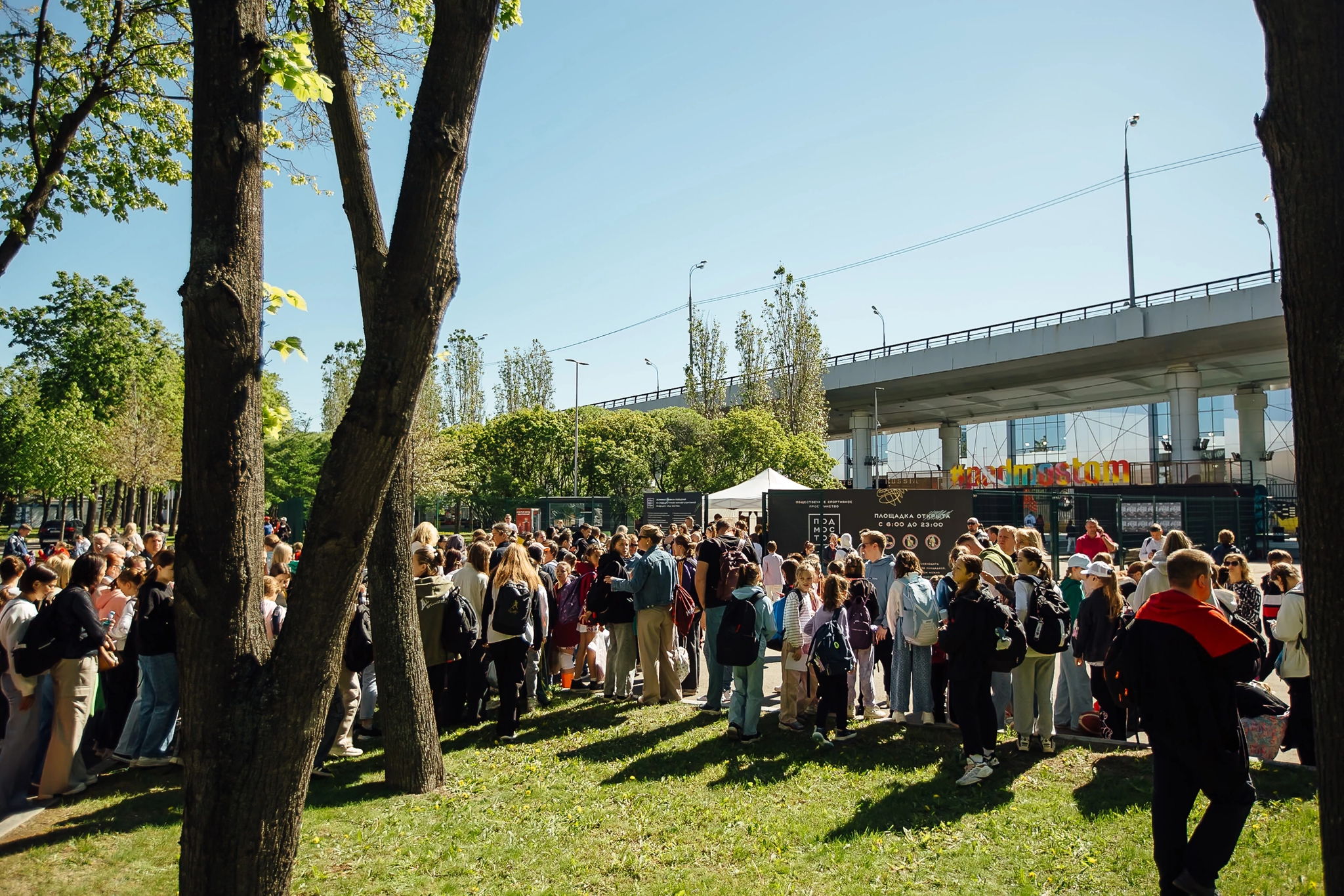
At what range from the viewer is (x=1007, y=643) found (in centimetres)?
621

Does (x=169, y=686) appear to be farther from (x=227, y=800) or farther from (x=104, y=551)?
(x=227, y=800)

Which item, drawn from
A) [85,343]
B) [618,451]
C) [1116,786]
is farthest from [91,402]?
[1116,786]

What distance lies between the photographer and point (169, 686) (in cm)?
693

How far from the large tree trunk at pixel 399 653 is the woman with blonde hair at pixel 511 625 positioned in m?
1.50

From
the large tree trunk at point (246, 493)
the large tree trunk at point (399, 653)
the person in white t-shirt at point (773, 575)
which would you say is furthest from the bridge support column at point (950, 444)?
the large tree trunk at point (246, 493)

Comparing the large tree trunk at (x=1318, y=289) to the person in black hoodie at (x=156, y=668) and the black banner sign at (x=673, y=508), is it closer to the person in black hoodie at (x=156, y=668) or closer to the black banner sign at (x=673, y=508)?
the person in black hoodie at (x=156, y=668)

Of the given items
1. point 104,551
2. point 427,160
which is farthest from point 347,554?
point 104,551

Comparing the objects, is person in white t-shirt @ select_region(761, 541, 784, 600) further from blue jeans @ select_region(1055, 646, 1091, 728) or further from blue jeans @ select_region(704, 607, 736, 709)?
blue jeans @ select_region(1055, 646, 1091, 728)

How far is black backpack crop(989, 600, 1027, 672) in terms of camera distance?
20.4 feet

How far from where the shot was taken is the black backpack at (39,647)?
5930mm

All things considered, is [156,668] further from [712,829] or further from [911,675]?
[911,675]

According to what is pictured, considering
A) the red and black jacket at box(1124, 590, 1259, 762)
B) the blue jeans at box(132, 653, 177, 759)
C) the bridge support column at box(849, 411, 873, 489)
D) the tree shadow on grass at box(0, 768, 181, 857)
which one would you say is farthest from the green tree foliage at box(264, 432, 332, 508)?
the red and black jacket at box(1124, 590, 1259, 762)

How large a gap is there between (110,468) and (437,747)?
1523 inches

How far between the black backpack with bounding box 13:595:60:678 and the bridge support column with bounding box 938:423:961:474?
198 feet
